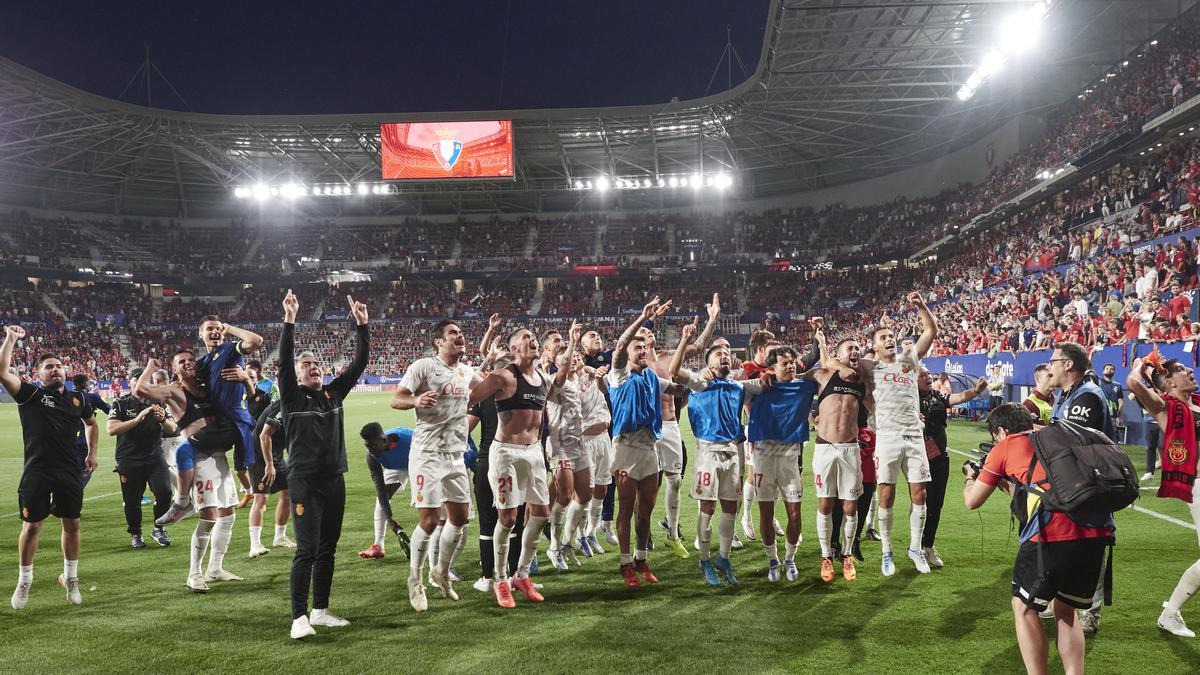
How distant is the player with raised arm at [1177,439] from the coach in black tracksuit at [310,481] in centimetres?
608

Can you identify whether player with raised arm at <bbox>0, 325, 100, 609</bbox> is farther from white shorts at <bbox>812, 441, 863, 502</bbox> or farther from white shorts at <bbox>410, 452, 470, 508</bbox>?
white shorts at <bbox>812, 441, 863, 502</bbox>

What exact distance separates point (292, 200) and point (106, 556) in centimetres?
5200

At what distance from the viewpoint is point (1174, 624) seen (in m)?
5.50

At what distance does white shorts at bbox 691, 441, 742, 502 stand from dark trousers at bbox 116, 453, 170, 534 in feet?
21.6

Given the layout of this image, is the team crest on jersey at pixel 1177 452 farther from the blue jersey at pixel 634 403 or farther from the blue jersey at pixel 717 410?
the blue jersey at pixel 634 403

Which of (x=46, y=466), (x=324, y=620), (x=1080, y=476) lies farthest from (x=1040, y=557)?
(x=46, y=466)

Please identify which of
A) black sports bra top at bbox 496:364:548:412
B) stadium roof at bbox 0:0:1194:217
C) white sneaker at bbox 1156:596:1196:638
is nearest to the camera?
white sneaker at bbox 1156:596:1196:638

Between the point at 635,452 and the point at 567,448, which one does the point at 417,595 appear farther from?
the point at 635,452

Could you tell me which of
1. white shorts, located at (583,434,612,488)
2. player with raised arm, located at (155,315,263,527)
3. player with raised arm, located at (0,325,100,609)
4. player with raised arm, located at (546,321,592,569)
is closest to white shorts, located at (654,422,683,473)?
white shorts, located at (583,434,612,488)

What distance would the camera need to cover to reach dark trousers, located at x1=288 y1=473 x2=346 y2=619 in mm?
5730

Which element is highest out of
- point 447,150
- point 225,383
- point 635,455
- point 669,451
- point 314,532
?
point 447,150

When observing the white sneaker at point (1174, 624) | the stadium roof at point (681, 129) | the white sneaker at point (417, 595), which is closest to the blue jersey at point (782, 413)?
the white sneaker at point (1174, 624)

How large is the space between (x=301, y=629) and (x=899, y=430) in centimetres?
577

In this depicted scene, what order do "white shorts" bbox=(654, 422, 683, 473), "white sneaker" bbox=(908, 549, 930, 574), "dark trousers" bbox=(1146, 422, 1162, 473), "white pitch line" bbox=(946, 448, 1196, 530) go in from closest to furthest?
"white sneaker" bbox=(908, 549, 930, 574) < "white shorts" bbox=(654, 422, 683, 473) < "white pitch line" bbox=(946, 448, 1196, 530) < "dark trousers" bbox=(1146, 422, 1162, 473)
